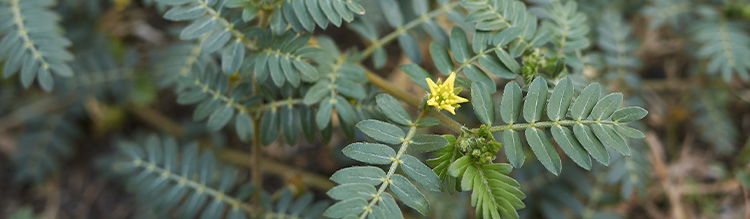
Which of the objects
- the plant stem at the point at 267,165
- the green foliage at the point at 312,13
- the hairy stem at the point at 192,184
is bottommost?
the plant stem at the point at 267,165

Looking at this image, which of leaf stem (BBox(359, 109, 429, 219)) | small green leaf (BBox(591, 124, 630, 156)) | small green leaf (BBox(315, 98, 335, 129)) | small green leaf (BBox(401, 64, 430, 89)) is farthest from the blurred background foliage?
small green leaf (BBox(591, 124, 630, 156))

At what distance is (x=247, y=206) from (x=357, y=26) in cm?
78

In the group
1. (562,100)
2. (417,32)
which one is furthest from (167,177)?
(562,100)

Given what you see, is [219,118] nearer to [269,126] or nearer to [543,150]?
[269,126]

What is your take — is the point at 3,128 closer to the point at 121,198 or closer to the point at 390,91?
the point at 121,198

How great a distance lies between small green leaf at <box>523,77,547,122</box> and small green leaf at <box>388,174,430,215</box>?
1.19ft

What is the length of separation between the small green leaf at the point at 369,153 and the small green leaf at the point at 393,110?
0.13 metres

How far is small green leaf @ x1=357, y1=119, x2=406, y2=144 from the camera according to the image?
189cm

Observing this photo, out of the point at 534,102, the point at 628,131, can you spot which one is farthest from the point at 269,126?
→ the point at 628,131

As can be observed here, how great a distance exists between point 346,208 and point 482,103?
48cm

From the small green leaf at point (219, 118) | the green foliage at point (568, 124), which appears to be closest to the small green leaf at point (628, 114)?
the green foliage at point (568, 124)

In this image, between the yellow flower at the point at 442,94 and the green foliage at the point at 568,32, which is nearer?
the yellow flower at the point at 442,94

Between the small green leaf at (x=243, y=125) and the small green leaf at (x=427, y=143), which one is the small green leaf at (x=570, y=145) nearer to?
the small green leaf at (x=427, y=143)

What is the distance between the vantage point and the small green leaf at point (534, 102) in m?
1.88
